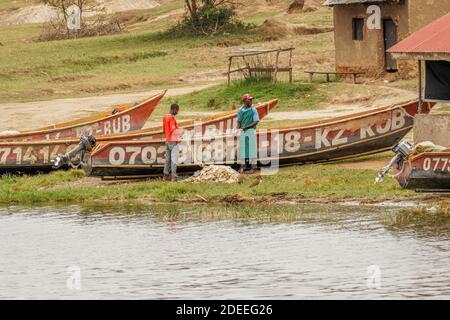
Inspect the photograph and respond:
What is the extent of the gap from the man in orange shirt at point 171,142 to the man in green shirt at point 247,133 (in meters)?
1.31

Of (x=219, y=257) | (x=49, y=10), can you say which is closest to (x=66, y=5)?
(x=49, y=10)

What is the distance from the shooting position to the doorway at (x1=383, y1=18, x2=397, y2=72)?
40909mm

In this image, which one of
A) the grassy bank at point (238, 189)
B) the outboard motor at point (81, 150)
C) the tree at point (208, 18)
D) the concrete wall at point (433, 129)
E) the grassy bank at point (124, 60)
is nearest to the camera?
the grassy bank at point (238, 189)

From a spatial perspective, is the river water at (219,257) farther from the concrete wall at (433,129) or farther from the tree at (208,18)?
the tree at (208,18)

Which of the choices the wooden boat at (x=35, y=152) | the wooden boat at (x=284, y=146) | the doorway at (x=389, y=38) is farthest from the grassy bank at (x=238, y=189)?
the doorway at (x=389, y=38)

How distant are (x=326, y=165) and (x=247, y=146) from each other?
1937 millimetres

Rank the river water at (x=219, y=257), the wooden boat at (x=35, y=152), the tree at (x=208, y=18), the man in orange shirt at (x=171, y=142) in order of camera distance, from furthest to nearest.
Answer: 1. the tree at (x=208, y=18)
2. the wooden boat at (x=35, y=152)
3. the man in orange shirt at (x=171, y=142)
4. the river water at (x=219, y=257)

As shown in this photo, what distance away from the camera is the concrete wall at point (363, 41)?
132 ft

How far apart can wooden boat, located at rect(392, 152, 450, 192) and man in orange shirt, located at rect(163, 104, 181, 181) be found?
525cm

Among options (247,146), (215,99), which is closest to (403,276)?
(247,146)

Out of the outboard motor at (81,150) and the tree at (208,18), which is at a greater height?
the tree at (208,18)

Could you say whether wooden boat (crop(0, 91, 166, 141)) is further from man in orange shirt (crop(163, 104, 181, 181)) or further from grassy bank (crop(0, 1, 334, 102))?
grassy bank (crop(0, 1, 334, 102))

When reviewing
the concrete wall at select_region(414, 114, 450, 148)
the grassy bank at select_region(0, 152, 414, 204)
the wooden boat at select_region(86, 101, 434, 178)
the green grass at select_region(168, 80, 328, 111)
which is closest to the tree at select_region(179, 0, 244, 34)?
the green grass at select_region(168, 80, 328, 111)
